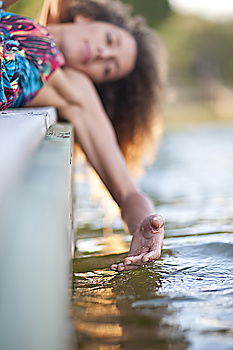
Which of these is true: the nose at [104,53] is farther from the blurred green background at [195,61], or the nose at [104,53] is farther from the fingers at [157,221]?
the blurred green background at [195,61]

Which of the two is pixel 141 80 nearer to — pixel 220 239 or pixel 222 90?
pixel 220 239

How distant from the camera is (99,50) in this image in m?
2.34

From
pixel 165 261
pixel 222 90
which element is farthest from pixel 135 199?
pixel 222 90

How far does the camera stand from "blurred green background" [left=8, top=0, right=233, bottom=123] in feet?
43.1

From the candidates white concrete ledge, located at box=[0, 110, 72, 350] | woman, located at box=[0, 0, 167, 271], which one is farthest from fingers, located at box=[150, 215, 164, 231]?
white concrete ledge, located at box=[0, 110, 72, 350]

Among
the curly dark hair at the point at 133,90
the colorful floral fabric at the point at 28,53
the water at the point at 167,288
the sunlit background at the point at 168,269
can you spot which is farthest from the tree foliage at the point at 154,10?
the colorful floral fabric at the point at 28,53

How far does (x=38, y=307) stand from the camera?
1.84ft

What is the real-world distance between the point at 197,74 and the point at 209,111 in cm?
441

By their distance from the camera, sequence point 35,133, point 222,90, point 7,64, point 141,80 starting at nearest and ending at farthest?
point 35,133
point 7,64
point 141,80
point 222,90

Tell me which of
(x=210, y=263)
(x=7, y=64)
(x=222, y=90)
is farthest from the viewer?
(x=222, y=90)

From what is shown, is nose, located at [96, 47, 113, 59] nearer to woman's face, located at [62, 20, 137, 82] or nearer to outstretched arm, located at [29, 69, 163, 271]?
woman's face, located at [62, 20, 137, 82]

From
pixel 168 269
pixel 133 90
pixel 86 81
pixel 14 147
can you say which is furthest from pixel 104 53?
pixel 14 147

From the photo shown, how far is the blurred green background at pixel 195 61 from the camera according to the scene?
1313cm

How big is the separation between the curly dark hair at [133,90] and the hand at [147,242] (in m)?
1.26
